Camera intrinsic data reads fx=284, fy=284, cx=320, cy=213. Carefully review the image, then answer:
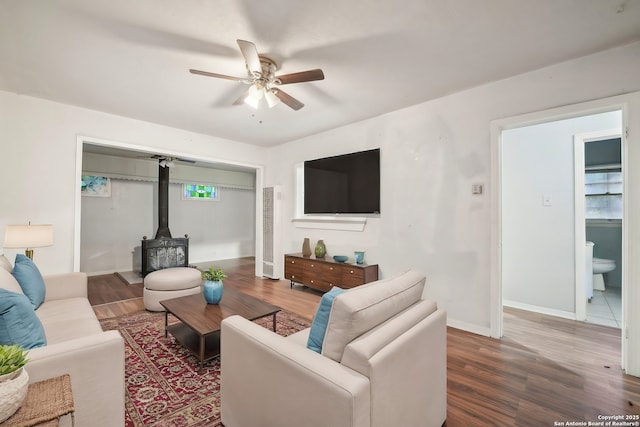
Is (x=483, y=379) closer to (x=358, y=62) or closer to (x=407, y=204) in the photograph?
(x=407, y=204)

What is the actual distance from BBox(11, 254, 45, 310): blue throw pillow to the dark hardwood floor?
1.18 metres

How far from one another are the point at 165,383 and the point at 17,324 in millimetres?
1014

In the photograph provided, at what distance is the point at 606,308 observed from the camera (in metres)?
3.52

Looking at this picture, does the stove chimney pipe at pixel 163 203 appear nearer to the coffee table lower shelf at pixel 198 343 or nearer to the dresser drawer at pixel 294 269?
the dresser drawer at pixel 294 269

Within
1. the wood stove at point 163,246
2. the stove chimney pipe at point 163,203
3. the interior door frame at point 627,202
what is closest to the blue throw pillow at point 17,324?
the interior door frame at point 627,202

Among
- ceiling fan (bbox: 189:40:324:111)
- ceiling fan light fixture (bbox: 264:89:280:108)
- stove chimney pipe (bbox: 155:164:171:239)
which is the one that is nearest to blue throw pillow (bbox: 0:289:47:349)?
ceiling fan (bbox: 189:40:324:111)

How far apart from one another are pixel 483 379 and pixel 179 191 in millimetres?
6899

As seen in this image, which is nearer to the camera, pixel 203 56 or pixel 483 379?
pixel 483 379

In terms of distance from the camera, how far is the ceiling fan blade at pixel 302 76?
2.18m

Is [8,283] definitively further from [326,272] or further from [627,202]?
[627,202]

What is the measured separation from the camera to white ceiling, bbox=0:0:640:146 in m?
1.82

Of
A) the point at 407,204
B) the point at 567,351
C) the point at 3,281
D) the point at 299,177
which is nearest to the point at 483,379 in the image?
the point at 567,351

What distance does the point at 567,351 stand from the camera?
97.6 inches

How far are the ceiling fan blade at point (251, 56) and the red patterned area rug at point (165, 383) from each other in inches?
91.3
